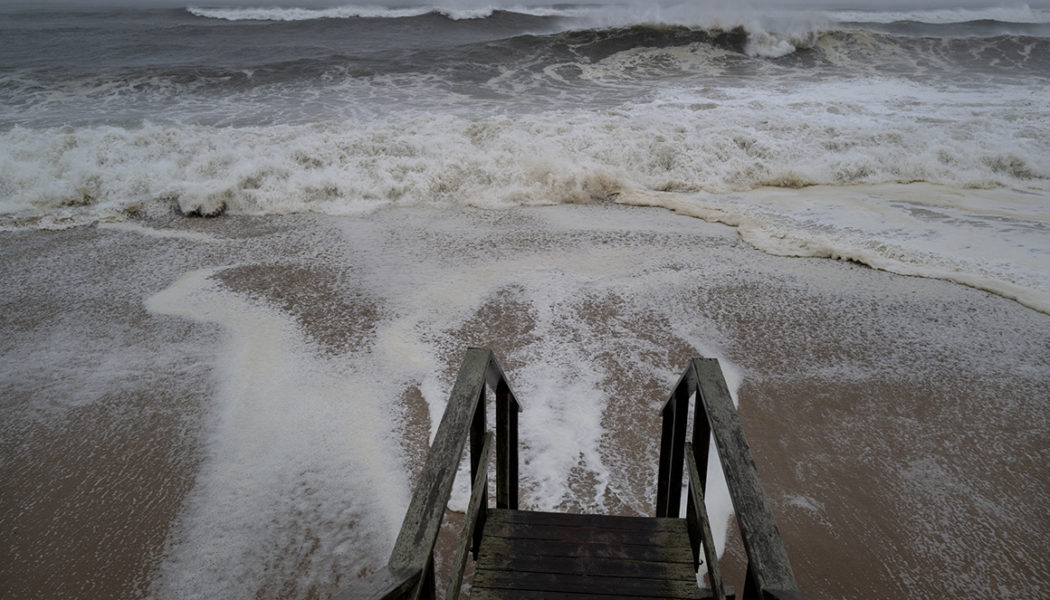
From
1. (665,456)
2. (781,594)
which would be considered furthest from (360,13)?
(781,594)

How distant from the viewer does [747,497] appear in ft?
4.97

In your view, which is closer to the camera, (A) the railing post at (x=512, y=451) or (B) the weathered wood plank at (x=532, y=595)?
(B) the weathered wood plank at (x=532, y=595)

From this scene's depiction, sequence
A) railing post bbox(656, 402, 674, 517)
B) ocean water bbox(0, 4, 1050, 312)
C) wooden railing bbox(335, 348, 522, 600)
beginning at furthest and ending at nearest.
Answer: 1. ocean water bbox(0, 4, 1050, 312)
2. railing post bbox(656, 402, 674, 517)
3. wooden railing bbox(335, 348, 522, 600)

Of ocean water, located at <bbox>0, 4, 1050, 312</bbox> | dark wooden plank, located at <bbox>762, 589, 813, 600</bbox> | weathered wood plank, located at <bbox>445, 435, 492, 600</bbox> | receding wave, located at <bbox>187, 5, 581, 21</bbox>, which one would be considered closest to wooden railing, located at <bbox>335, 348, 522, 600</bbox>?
weathered wood plank, located at <bbox>445, 435, 492, 600</bbox>

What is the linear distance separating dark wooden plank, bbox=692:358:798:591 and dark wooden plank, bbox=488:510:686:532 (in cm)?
83

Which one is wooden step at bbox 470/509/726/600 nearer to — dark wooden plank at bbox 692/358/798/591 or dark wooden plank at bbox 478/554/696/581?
dark wooden plank at bbox 478/554/696/581

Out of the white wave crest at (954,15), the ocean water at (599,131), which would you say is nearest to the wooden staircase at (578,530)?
the ocean water at (599,131)

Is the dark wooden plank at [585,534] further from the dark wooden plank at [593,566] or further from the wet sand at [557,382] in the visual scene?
the wet sand at [557,382]

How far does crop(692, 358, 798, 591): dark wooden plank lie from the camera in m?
1.30

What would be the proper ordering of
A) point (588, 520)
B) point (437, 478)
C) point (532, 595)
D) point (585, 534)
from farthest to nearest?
point (588, 520) < point (585, 534) < point (532, 595) < point (437, 478)

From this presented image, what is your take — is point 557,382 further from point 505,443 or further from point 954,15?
point 954,15

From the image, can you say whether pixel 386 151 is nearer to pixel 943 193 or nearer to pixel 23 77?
pixel 943 193

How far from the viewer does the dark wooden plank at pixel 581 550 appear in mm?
2418

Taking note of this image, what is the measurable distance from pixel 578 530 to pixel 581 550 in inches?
5.3
